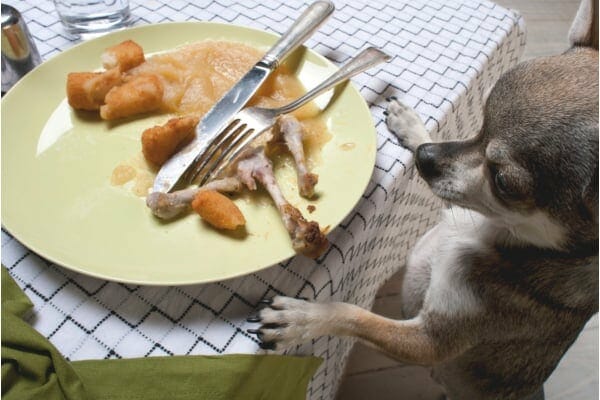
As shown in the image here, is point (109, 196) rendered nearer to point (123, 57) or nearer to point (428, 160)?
point (123, 57)

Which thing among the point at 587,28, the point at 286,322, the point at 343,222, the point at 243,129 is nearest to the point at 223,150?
the point at 243,129

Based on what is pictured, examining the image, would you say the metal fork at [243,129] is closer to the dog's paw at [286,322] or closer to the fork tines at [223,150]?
the fork tines at [223,150]

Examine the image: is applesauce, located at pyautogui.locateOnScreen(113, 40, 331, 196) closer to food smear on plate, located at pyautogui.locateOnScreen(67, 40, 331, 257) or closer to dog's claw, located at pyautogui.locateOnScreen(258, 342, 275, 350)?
food smear on plate, located at pyautogui.locateOnScreen(67, 40, 331, 257)

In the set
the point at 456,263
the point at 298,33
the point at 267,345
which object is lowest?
the point at 456,263

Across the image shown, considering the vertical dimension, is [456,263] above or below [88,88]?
below

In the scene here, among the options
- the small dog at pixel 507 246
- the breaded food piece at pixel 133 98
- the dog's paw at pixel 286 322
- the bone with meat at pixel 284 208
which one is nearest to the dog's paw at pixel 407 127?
the small dog at pixel 507 246

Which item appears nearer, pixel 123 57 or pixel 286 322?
pixel 286 322
